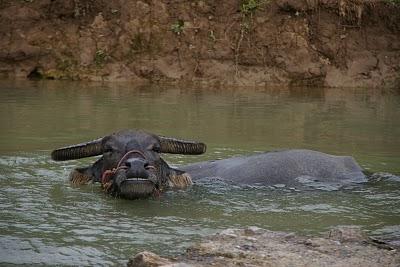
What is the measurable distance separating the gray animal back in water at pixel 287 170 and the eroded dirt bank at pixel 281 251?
7.43ft

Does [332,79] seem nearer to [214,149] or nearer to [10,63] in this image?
[10,63]

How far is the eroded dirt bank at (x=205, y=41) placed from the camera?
803 inches


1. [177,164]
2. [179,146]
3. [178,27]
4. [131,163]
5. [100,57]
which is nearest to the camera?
[131,163]

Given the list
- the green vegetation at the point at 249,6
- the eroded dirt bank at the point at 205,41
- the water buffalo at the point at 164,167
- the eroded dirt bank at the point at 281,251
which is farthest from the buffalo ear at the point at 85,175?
the green vegetation at the point at 249,6

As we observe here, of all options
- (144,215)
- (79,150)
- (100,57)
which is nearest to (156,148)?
(79,150)

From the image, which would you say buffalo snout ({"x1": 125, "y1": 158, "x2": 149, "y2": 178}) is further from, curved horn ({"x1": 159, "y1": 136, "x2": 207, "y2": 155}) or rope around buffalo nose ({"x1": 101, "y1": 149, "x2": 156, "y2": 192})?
curved horn ({"x1": 159, "y1": 136, "x2": 207, "y2": 155})

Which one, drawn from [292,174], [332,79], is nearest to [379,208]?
[292,174]

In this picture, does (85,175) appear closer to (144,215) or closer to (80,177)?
(80,177)

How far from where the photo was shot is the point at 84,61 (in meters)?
20.9

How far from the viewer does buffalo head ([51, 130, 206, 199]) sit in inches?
270

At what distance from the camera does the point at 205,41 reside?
21156mm

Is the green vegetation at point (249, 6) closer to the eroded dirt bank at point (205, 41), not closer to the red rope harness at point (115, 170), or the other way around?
the eroded dirt bank at point (205, 41)

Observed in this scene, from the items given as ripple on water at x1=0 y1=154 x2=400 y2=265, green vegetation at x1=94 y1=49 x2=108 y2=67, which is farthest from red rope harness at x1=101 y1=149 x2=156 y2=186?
green vegetation at x1=94 y1=49 x2=108 y2=67

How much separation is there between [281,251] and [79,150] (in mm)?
3253
